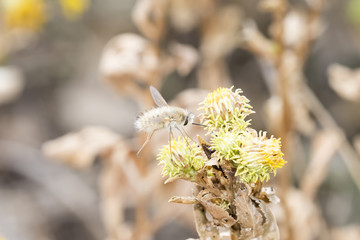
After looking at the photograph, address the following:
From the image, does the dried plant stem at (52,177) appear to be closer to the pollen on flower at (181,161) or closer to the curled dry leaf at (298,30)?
the curled dry leaf at (298,30)

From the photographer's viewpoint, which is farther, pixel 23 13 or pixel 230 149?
pixel 23 13

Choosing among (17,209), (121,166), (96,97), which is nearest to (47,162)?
(17,209)

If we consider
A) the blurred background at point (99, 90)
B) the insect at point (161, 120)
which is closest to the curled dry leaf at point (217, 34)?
the blurred background at point (99, 90)

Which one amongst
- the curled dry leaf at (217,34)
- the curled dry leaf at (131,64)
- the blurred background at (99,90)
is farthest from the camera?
the blurred background at (99,90)

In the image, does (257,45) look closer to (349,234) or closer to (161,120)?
(161,120)

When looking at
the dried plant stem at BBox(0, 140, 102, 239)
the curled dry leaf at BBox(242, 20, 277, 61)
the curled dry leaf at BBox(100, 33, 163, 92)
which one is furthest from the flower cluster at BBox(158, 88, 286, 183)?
the dried plant stem at BBox(0, 140, 102, 239)

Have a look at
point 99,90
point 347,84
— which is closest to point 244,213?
point 347,84
